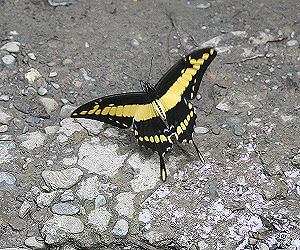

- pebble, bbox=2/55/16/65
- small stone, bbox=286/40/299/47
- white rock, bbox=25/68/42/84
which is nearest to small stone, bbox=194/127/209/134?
small stone, bbox=286/40/299/47

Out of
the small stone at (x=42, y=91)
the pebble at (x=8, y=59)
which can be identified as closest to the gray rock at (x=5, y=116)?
the small stone at (x=42, y=91)

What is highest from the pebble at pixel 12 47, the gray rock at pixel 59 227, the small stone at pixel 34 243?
the pebble at pixel 12 47

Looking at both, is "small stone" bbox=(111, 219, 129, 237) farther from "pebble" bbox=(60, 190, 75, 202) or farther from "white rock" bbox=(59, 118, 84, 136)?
"white rock" bbox=(59, 118, 84, 136)

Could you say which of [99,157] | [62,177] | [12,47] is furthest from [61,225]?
[12,47]

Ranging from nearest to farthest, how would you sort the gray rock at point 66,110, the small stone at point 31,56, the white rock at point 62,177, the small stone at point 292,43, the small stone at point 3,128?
1. the white rock at point 62,177
2. the small stone at point 3,128
3. the gray rock at point 66,110
4. the small stone at point 31,56
5. the small stone at point 292,43

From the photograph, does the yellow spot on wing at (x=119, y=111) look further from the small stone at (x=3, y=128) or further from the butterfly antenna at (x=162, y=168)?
the small stone at (x=3, y=128)

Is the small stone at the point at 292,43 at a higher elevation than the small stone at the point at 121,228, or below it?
higher

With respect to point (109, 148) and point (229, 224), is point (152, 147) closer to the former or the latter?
Result: point (109, 148)
